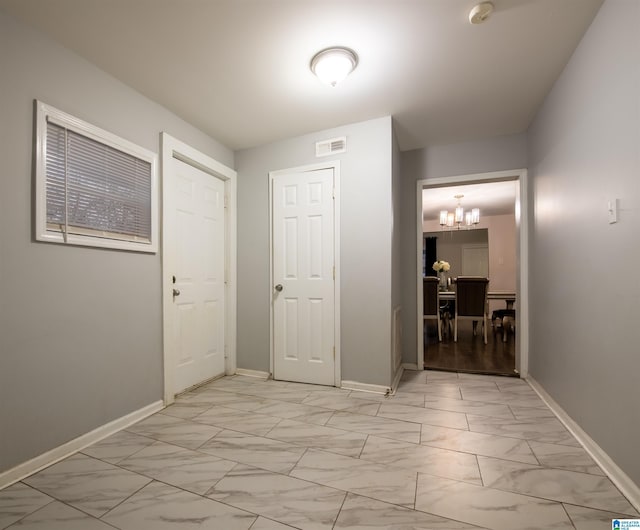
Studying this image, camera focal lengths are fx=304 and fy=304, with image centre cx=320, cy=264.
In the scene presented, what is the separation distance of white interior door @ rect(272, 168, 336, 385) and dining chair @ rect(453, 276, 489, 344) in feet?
9.87

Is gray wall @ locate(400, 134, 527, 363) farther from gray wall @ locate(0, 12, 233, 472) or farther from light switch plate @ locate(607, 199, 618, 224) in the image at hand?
gray wall @ locate(0, 12, 233, 472)

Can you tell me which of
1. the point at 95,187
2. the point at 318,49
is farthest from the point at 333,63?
the point at 95,187

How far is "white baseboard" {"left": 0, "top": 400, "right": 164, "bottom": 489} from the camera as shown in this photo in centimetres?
156

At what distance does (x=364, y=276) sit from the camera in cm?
285

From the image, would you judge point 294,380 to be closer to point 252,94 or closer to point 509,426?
point 509,426

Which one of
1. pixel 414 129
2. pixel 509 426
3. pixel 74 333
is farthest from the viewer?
pixel 414 129

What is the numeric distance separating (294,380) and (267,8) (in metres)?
2.97

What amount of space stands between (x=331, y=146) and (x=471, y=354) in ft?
10.9

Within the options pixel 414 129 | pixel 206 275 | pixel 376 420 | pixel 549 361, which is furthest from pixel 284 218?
pixel 549 361

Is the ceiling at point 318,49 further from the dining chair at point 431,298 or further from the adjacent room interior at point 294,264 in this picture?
the dining chair at point 431,298

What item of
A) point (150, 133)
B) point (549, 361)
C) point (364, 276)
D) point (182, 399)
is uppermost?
point (150, 133)

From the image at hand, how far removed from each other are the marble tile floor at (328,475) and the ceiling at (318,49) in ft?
8.10

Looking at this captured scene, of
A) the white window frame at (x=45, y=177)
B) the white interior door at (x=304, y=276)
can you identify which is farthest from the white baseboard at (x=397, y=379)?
the white window frame at (x=45, y=177)

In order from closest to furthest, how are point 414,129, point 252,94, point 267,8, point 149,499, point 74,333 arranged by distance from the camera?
point 149,499, point 267,8, point 74,333, point 252,94, point 414,129
